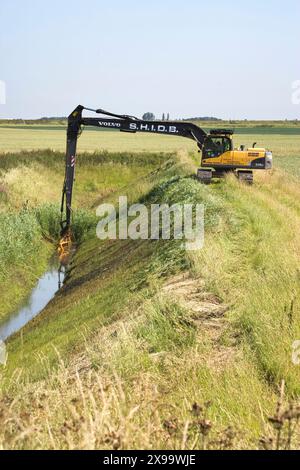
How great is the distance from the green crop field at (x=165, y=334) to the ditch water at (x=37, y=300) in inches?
13.4

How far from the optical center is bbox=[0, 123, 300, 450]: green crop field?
4145 mm

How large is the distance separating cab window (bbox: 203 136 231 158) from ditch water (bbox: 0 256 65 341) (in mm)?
7001

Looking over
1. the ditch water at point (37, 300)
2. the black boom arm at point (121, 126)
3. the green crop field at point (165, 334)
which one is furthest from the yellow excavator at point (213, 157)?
the ditch water at point (37, 300)

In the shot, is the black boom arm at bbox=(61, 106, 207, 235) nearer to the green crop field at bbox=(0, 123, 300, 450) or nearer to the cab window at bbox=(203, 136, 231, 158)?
the cab window at bbox=(203, 136, 231, 158)

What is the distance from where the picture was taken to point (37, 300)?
19.3 meters

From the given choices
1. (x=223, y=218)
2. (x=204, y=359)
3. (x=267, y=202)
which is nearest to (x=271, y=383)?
(x=204, y=359)

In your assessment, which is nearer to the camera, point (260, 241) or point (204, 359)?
point (204, 359)

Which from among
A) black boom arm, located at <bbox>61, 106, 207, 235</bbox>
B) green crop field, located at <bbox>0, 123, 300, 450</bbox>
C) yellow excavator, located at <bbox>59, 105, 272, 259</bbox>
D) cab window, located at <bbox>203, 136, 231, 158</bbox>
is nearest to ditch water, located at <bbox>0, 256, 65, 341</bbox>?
green crop field, located at <bbox>0, 123, 300, 450</bbox>

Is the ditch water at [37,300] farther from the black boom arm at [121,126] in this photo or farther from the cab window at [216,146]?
the cab window at [216,146]

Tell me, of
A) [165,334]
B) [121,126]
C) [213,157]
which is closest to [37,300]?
[121,126]

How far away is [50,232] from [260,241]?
1549 centimetres

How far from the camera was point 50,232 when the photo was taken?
85.3 ft

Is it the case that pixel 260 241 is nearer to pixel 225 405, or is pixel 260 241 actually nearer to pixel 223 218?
pixel 223 218

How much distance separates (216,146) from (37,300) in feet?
29.2
